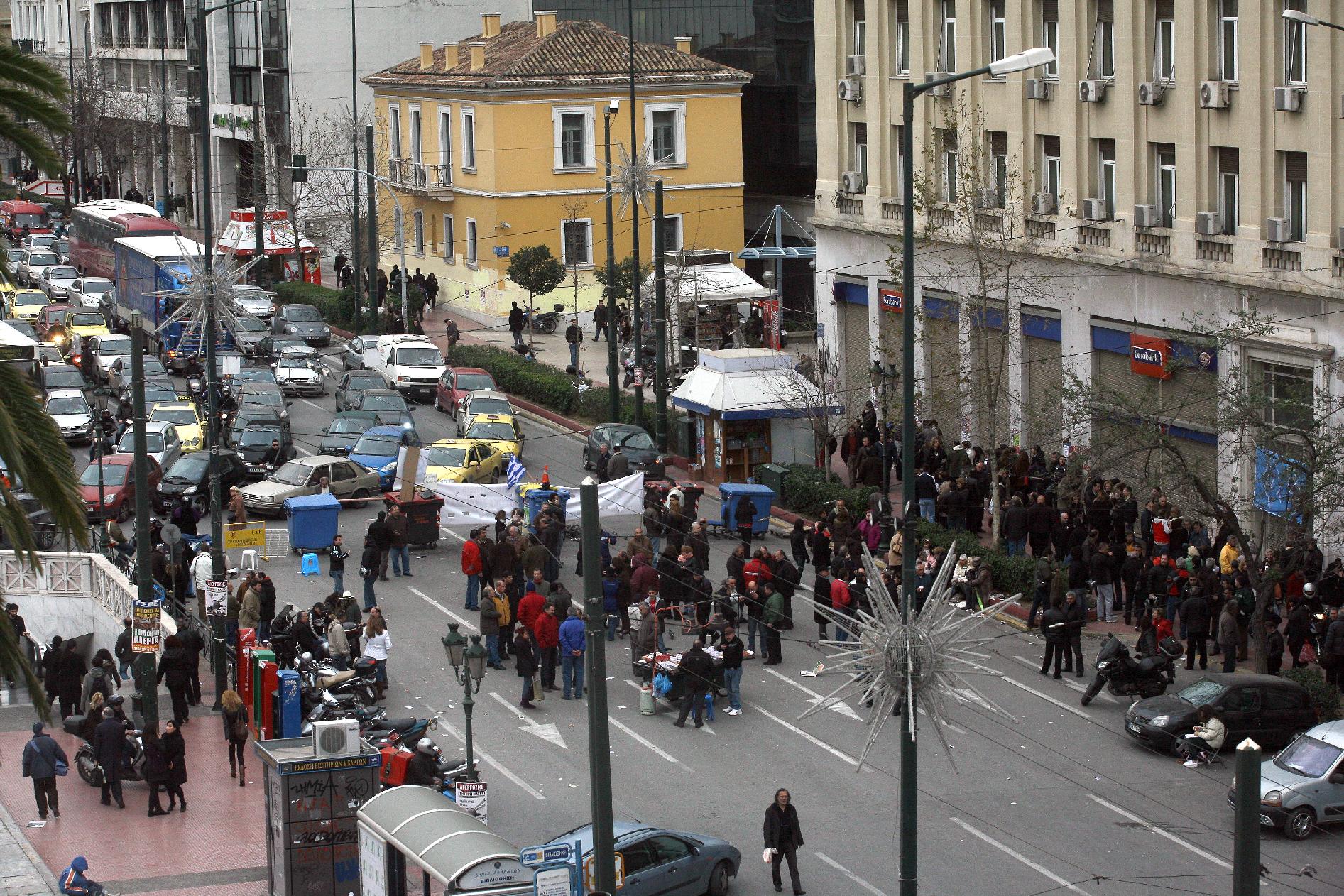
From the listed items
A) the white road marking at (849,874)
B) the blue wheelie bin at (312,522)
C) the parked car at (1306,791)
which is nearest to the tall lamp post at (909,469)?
the white road marking at (849,874)

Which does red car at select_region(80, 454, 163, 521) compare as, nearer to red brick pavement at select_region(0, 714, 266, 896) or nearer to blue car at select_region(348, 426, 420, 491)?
blue car at select_region(348, 426, 420, 491)

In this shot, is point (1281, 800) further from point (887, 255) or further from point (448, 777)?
point (887, 255)

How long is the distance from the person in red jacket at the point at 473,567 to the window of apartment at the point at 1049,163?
16028mm


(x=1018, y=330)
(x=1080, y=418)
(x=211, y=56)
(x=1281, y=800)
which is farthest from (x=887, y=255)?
(x=211, y=56)

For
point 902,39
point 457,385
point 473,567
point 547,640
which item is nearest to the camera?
point 547,640

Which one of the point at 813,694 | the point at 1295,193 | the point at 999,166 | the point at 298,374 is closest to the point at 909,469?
the point at 813,694

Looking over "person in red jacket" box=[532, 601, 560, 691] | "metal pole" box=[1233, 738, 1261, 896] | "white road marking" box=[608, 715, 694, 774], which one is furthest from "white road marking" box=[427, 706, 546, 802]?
"metal pole" box=[1233, 738, 1261, 896]

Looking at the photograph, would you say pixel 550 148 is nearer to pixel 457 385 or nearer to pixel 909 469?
pixel 457 385

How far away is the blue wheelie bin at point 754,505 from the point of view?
35.8 m

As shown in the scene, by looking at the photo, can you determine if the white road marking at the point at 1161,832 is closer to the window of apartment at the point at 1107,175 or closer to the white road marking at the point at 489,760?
the white road marking at the point at 489,760

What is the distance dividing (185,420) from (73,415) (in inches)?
130

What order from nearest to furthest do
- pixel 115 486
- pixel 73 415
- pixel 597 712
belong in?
1. pixel 597 712
2. pixel 115 486
3. pixel 73 415

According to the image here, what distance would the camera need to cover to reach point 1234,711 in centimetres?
2561

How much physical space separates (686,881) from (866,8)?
100 feet
